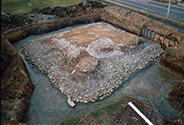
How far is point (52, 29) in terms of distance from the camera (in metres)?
26.0

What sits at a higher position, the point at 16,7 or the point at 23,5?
the point at 23,5

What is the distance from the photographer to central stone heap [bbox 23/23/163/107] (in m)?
14.0

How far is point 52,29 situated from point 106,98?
20173 millimetres

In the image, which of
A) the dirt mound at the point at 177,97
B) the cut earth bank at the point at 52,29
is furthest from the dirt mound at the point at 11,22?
the dirt mound at the point at 177,97

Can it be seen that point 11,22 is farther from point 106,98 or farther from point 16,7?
point 106,98

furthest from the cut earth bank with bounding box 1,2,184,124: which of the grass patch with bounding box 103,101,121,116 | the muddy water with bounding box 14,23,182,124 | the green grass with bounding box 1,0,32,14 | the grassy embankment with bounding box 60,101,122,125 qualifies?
the green grass with bounding box 1,0,32,14

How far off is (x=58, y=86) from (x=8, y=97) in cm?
510

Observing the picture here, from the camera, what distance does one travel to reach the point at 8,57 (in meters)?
15.4

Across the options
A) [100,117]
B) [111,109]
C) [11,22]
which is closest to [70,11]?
[11,22]

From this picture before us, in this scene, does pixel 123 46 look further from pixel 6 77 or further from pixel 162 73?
pixel 6 77

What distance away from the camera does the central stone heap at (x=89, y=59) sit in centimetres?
1395

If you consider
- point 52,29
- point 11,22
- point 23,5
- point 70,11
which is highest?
point 23,5

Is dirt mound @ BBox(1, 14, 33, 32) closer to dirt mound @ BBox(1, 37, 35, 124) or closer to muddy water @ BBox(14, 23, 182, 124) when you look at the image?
dirt mound @ BBox(1, 37, 35, 124)

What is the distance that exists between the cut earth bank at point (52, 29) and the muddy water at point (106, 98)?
92cm
